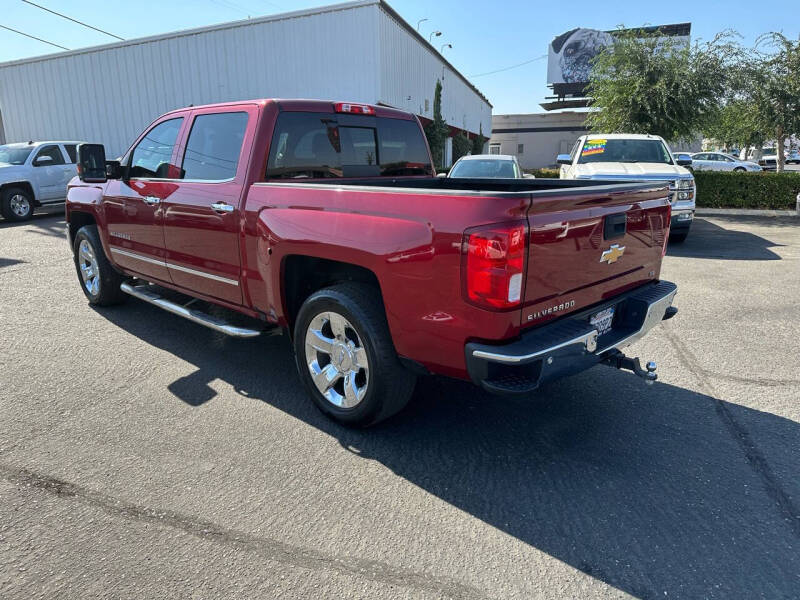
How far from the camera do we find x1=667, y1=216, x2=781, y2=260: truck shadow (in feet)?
29.6

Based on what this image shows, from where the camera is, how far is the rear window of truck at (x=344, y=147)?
3773mm

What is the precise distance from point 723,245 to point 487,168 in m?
4.88

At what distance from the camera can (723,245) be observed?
32.9 feet

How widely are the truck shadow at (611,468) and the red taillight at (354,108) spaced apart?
6.89ft

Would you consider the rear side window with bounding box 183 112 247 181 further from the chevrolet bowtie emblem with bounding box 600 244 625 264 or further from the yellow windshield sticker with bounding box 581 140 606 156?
the yellow windshield sticker with bounding box 581 140 606 156

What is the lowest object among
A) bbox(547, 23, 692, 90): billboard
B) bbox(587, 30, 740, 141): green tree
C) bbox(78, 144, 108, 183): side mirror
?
bbox(78, 144, 108, 183): side mirror

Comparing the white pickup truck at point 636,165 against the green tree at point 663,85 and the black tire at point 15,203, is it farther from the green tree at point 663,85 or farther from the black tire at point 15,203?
the black tire at point 15,203

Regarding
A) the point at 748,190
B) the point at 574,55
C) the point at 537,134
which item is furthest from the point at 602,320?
the point at 574,55

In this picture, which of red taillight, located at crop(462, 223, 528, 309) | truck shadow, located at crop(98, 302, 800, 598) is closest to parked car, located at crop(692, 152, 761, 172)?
truck shadow, located at crop(98, 302, 800, 598)

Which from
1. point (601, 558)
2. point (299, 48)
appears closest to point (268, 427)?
point (601, 558)

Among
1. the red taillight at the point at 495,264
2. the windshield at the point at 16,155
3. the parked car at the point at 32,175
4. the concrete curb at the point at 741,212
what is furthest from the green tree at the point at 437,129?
the red taillight at the point at 495,264

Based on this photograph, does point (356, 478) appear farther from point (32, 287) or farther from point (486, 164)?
point (486, 164)

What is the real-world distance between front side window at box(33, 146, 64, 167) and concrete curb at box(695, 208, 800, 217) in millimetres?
17103

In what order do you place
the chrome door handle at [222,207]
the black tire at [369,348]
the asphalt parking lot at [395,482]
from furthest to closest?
the chrome door handle at [222,207], the black tire at [369,348], the asphalt parking lot at [395,482]
